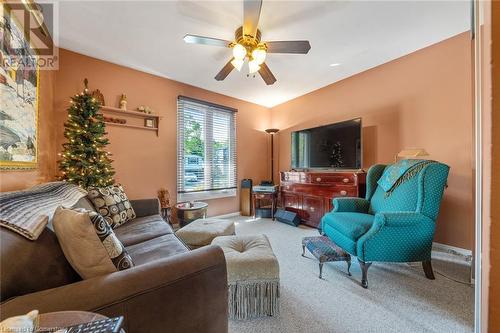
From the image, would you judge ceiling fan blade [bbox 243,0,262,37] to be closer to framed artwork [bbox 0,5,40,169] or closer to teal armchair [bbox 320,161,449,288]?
framed artwork [bbox 0,5,40,169]

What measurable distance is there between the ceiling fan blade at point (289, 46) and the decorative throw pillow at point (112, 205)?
2.33m

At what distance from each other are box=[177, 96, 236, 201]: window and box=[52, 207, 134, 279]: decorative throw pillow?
2624mm

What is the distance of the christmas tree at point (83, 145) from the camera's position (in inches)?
89.7

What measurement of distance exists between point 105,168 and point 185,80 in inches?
76.2

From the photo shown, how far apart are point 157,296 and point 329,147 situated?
3.16 m

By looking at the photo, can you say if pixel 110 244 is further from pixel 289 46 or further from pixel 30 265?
pixel 289 46

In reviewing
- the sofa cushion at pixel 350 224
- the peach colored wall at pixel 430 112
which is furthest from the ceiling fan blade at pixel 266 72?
the sofa cushion at pixel 350 224

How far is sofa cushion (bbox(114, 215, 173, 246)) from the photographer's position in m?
1.68

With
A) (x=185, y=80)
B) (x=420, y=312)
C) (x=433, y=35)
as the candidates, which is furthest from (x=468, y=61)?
(x=185, y=80)

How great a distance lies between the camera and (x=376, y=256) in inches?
66.6

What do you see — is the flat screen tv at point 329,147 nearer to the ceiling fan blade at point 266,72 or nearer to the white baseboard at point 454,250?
the white baseboard at point 454,250

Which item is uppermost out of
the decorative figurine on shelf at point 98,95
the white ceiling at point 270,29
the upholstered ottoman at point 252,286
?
the white ceiling at point 270,29

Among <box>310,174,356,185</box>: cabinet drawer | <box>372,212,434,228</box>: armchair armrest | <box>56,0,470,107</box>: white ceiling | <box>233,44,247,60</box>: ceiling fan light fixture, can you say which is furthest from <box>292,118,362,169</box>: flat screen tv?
<box>233,44,247,60</box>: ceiling fan light fixture

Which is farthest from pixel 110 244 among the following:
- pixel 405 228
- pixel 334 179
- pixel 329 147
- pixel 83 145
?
pixel 329 147
